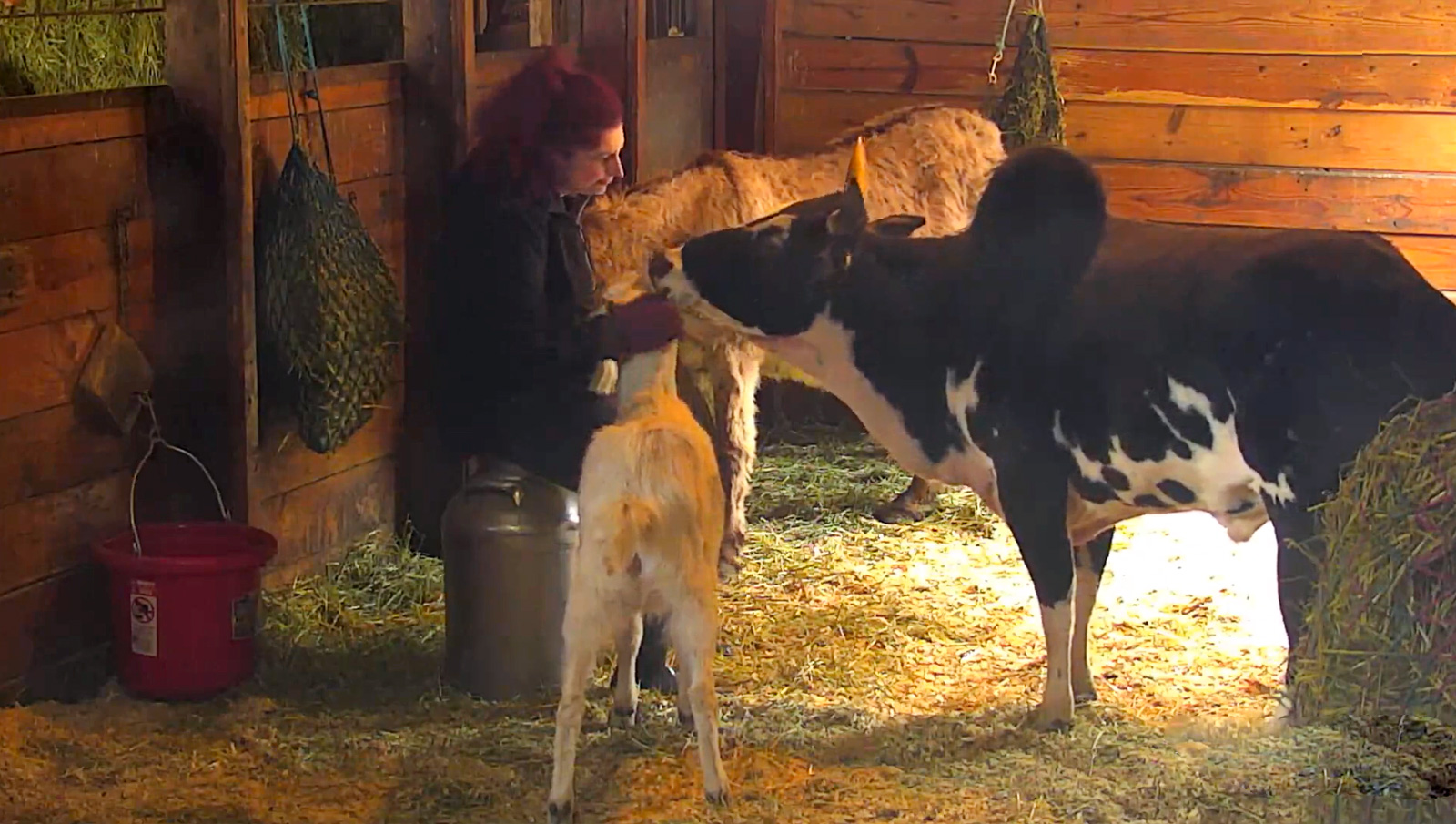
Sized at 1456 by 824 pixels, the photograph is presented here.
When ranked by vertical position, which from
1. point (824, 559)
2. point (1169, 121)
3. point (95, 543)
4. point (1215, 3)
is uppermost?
point (1215, 3)

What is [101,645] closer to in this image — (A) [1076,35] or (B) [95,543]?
(B) [95,543]

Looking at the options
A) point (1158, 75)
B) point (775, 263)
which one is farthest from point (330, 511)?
point (1158, 75)

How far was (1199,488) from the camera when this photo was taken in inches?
179

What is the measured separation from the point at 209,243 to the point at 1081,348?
8.34ft

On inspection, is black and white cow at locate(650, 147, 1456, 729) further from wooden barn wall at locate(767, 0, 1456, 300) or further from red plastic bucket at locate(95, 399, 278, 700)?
wooden barn wall at locate(767, 0, 1456, 300)

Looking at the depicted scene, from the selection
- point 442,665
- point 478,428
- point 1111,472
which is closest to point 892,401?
point 1111,472

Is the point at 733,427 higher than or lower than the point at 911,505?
higher

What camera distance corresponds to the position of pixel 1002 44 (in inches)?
307

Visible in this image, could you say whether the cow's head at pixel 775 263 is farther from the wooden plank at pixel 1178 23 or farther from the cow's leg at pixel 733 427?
the wooden plank at pixel 1178 23

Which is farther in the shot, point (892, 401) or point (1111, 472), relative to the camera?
point (892, 401)

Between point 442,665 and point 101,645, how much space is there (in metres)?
0.95

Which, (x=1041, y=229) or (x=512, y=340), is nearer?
(x=1041, y=229)

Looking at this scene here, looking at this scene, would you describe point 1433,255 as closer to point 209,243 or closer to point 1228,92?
point 1228,92

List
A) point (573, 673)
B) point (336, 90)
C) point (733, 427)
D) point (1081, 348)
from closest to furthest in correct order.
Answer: point (573, 673) < point (1081, 348) < point (336, 90) < point (733, 427)
